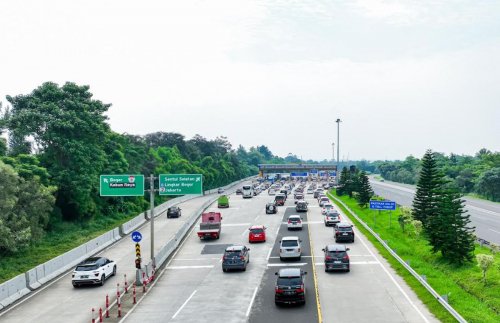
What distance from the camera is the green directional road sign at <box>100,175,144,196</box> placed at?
35938 millimetres

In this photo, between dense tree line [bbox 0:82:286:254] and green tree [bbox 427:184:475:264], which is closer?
green tree [bbox 427:184:475:264]

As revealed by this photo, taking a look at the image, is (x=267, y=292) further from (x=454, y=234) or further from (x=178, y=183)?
(x=454, y=234)

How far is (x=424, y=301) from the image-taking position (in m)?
24.0

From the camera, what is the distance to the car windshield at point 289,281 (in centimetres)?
2358

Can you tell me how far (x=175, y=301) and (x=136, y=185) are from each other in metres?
→ 12.3

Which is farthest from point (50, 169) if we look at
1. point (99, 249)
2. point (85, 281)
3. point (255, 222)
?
point (85, 281)

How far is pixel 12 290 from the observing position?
2778cm

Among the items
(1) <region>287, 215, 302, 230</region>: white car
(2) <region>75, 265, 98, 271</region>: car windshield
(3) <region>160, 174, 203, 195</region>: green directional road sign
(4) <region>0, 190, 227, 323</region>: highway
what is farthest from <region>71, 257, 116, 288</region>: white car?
(1) <region>287, 215, 302, 230</region>: white car

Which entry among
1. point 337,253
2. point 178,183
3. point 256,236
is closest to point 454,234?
point 337,253

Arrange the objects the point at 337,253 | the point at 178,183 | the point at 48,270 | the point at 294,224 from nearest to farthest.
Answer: the point at 337,253 < the point at 48,270 < the point at 178,183 < the point at 294,224

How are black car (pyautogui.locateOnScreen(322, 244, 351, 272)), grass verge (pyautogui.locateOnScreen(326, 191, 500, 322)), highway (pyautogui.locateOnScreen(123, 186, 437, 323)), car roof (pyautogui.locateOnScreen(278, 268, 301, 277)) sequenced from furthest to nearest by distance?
black car (pyautogui.locateOnScreen(322, 244, 351, 272))
car roof (pyautogui.locateOnScreen(278, 268, 301, 277))
grass verge (pyautogui.locateOnScreen(326, 191, 500, 322))
highway (pyautogui.locateOnScreen(123, 186, 437, 323))

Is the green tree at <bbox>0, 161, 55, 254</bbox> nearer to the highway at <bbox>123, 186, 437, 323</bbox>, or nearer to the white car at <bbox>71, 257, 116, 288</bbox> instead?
the white car at <bbox>71, 257, 116, 288</bbox>

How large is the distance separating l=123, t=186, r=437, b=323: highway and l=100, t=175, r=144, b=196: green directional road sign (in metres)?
6.12

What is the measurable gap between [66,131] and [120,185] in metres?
22.3
